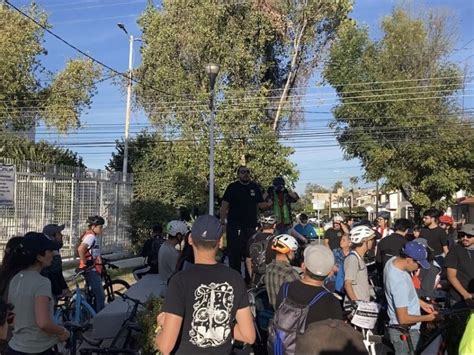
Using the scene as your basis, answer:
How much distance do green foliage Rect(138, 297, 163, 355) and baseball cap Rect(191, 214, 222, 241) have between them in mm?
2647

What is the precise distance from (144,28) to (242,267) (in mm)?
24729

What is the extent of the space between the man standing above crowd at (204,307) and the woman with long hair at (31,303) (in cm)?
90

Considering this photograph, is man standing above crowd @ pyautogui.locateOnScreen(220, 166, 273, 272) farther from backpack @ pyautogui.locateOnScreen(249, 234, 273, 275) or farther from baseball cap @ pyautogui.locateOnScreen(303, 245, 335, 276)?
baseball cap @ pyautogui.locateOnScreen(303, 245, 335, 276)

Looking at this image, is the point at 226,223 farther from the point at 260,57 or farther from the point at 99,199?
the point at 260,57

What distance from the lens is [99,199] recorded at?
22.2m

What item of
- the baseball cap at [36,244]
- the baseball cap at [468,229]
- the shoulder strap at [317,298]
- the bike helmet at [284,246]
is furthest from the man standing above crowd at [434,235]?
the baseball cap at [36,244]

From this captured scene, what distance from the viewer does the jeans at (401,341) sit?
554 centimetres

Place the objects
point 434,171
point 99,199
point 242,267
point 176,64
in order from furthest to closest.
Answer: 1. point 176,64
2. point 434,171
3. point 99,199
4. point 242,267

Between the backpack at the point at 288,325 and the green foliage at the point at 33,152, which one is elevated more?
A: the green foliage at the point at 33,152

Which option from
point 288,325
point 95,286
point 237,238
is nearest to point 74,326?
point 288,325

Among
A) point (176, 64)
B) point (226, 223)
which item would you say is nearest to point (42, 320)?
point (226, 223)

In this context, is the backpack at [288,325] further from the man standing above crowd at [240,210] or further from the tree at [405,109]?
the tree at [405,109]

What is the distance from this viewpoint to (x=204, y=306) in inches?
141

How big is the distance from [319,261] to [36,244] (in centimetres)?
202
